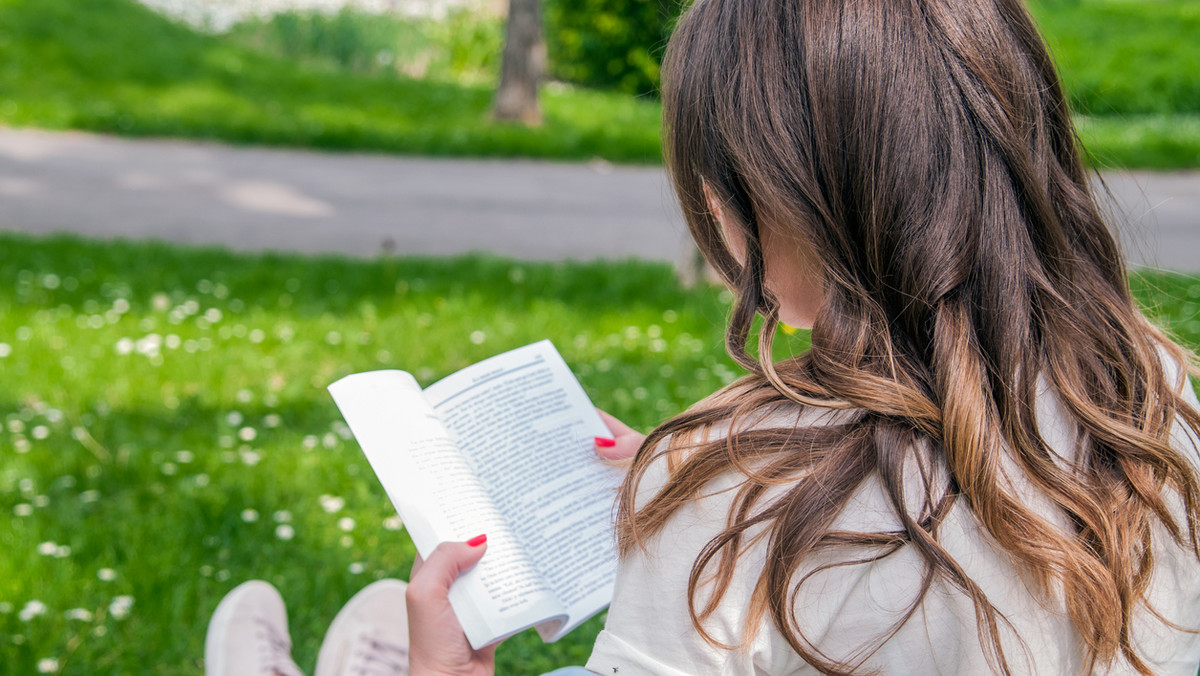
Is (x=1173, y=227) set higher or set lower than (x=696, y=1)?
lower

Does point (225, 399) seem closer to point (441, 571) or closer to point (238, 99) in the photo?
point (441, 571)

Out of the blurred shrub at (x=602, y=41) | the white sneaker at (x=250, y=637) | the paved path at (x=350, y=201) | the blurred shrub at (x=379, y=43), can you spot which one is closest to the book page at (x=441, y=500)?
the white sneaker at (x=250, y=637)

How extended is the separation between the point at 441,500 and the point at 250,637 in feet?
2.86

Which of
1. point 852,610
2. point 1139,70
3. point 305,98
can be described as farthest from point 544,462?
point 1139,70

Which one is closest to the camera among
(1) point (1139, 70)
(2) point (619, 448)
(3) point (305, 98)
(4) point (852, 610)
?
(4) point (852, 610)

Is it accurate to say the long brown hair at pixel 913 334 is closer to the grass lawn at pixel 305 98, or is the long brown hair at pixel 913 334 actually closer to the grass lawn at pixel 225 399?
the grass lawn at pixel 225 399

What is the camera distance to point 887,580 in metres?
0.89

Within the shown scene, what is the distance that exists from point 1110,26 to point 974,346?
16.1 metres

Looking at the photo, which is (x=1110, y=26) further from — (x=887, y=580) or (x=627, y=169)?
(x=887, y=580)

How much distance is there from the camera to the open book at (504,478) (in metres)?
1.28

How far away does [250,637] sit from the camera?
6.39 ft

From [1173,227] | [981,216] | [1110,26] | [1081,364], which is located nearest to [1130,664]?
[1081,364]

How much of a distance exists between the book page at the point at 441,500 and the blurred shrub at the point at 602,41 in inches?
396

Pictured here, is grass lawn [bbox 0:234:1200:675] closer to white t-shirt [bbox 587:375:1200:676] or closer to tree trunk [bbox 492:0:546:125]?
white t-shirt [bbox 587:375:1200:676]
